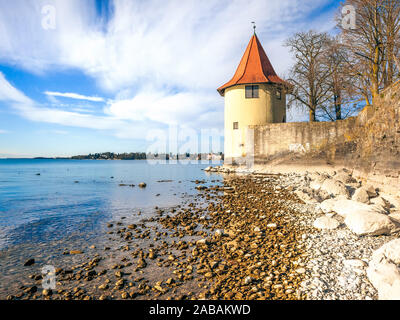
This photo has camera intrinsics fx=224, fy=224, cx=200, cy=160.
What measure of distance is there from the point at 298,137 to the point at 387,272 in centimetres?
1950

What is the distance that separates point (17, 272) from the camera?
455 centimetres

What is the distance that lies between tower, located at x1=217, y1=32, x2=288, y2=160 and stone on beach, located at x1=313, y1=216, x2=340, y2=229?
18.4 metres

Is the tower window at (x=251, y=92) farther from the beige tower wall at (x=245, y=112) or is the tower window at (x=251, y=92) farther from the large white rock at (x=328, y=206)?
the large white rock at (x=328, y=206)

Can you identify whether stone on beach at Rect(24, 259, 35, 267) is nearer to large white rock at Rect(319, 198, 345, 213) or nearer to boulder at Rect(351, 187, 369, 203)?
large white rock at Rect(319, 198, 345, 213)

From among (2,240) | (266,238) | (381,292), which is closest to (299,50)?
(266,238)

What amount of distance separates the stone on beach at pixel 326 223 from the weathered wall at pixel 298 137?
1455 centimetres

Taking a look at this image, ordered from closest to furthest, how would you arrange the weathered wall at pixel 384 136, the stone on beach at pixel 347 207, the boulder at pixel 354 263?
the boulder at pixel 354 263 < the stone on beach at pixel 347 207 < the weathered wall at pixel 384 136

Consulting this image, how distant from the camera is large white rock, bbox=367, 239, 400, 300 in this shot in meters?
2.99

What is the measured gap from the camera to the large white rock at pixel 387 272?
299 cm

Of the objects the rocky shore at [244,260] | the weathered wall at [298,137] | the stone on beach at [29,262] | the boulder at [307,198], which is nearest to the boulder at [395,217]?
the rocky shore at [244,260]

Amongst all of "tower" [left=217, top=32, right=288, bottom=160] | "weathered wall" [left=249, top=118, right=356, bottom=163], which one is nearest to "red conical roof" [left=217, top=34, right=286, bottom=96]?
Result: "tower" [left=217, top=32, right=288, bottom=160]

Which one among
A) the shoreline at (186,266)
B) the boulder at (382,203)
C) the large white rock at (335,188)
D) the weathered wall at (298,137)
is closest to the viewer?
the shoreline at (186,266)

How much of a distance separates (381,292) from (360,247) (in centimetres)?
173
